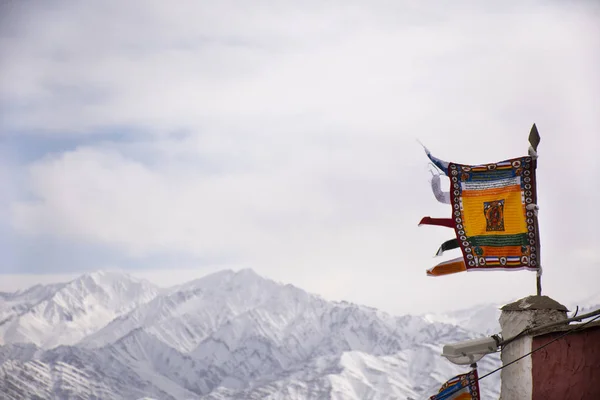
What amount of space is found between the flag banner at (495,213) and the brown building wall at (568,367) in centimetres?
157

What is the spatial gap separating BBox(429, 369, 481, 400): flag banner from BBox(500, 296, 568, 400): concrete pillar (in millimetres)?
621

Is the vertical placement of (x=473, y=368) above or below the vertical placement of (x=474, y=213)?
below

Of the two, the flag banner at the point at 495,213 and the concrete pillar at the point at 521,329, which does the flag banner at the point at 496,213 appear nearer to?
the flag banner at the point at 495,213

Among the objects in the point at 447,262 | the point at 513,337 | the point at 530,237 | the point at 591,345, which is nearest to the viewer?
the point at 591,345

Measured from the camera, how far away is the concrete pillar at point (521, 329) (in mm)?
12156

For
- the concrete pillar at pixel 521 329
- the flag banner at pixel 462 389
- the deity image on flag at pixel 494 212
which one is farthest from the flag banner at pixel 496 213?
the flag banner at pixel 462 389

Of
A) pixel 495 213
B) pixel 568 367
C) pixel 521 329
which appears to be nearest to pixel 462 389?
pixel 521 329

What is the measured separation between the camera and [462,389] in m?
13.4

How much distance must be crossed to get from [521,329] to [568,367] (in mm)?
853

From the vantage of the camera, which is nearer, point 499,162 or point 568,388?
point 568,388

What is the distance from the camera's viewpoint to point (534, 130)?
12.9 m

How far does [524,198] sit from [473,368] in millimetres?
2476

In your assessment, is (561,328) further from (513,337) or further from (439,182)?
(439,182)

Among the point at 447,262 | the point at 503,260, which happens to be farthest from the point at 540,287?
the point at 447,262
